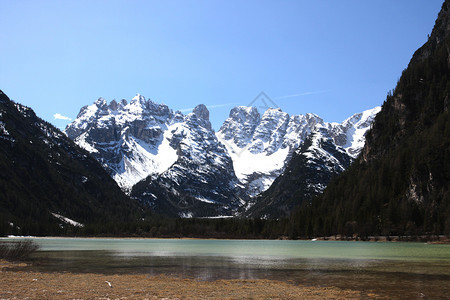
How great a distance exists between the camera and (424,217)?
550 feet

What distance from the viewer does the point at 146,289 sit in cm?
3691

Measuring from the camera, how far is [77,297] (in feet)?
106

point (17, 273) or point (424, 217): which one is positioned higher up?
point (424, 217)

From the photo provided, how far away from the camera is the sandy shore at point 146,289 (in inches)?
1312

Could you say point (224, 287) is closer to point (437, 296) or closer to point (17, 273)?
point (437, 296)

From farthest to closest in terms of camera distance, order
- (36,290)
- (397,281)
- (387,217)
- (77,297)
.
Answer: (387,217), (397,281), (36,290), (77,297)

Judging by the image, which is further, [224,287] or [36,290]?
[224,287]

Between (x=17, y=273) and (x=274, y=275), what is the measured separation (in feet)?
91.6

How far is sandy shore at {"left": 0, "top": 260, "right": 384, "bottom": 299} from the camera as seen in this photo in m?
33.3

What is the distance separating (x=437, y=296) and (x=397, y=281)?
8.99 metres

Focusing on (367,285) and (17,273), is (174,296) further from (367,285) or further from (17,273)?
(17,273)

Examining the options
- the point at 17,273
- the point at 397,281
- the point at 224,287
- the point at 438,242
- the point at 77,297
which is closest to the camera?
the point at 77,297

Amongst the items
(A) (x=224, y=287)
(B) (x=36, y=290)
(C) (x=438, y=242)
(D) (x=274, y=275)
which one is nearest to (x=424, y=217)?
(C) (x=438, y=242)

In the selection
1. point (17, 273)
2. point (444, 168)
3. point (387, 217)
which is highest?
point (444, 168)
